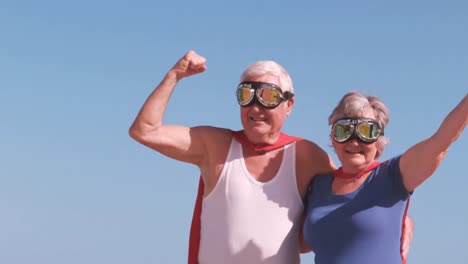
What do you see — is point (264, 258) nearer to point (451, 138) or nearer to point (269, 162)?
point (269, 162)

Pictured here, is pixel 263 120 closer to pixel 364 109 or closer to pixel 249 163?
pixel 249 163

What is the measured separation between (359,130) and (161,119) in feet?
6.42

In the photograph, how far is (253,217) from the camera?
784cm

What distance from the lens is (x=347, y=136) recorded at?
7.36 meters

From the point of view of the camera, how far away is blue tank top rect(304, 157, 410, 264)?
7.00 meters

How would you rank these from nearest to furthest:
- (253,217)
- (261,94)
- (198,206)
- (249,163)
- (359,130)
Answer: (359,130) < (253,217) < (261,94) < (249,163) < (198,206)

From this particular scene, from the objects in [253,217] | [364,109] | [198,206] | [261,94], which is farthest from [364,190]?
[198,206]

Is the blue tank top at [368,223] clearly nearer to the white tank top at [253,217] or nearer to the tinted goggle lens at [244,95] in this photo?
the white tank top at [253,217]

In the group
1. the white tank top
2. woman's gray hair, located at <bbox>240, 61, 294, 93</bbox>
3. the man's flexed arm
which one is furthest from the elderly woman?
the man's flexed arm

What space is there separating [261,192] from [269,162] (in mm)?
352

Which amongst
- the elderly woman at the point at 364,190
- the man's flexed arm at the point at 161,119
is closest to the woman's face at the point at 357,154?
the elderly woman at the point at 364,190

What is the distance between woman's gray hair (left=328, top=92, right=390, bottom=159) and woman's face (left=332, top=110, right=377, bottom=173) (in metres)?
0.05

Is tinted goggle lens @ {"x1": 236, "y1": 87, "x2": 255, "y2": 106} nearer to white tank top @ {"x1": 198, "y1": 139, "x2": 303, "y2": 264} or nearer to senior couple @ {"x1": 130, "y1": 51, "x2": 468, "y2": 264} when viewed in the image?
senior couple @ {"x1": 130, "y1": 51, "x2": 468, "y2": 264}

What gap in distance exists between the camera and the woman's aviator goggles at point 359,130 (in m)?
7.30
